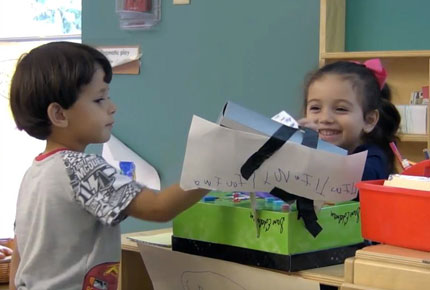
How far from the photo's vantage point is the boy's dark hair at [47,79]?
1315mm

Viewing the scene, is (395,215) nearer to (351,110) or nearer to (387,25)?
(351,110)

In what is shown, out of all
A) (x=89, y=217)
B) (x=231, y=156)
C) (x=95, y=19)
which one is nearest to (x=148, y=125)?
(x=95, y=19)

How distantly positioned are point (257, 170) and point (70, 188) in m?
0.37

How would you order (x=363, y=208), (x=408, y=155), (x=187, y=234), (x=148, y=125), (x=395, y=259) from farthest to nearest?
(x=148, y=125) → (x=408, y=155) → (x=187, y=234) → (x=363, y=208) → (x=395, y=259)

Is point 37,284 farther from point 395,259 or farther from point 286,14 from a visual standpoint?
point 286,14

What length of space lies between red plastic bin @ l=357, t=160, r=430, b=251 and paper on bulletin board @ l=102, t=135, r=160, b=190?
2242 mm

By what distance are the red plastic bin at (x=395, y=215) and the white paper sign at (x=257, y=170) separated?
0.18 feet

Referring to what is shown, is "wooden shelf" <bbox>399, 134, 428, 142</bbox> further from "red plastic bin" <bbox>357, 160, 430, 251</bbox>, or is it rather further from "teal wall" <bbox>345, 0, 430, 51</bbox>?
"red plastic bin" <bbox>357, 160, 430, 251</bbox>

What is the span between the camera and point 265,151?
1068mm

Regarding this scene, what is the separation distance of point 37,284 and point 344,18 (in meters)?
1.97

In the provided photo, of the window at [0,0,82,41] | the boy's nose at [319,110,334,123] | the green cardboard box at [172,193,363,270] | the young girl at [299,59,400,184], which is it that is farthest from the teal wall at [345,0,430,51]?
the green cardboard box at [172,193,363,270]

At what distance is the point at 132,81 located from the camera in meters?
3.38

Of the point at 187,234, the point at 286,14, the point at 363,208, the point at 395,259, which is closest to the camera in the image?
the point at 395,259

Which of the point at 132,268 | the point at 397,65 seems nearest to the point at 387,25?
the point at 397,65
